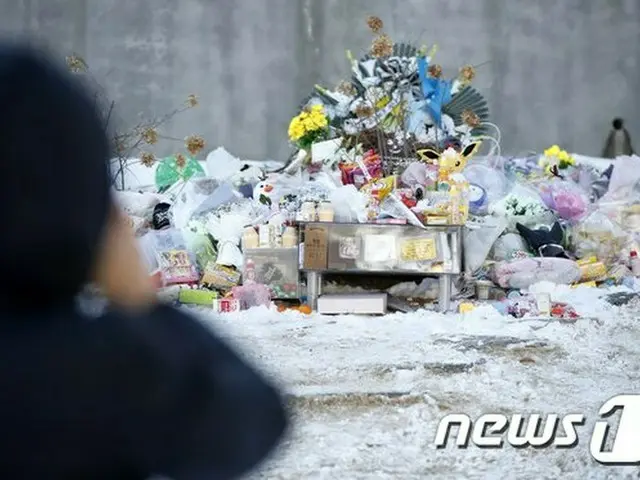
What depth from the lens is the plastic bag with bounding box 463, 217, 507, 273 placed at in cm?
648

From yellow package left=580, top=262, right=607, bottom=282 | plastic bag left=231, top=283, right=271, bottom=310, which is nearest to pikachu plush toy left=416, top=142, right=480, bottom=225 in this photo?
yellow package left=580, top=262, right=607, bottom=282

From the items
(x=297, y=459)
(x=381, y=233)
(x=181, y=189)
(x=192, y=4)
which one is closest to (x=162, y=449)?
(x=297, y=459)

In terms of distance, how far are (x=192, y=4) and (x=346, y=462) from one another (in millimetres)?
8867

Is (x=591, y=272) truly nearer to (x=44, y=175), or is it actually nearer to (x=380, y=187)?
(x=380, y=187)

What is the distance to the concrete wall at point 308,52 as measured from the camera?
454 inches

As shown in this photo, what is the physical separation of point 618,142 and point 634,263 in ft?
16.9

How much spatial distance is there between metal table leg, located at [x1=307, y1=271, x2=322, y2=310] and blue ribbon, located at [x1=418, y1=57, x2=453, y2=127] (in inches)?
84.9

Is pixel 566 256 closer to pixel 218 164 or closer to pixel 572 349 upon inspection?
pixel 572 349

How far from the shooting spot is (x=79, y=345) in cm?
100

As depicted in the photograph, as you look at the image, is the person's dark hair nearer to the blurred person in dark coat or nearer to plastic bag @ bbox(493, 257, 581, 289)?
the blurred person in dark coat

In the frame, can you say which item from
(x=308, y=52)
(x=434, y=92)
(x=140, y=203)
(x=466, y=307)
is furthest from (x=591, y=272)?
(x=308, y=52)

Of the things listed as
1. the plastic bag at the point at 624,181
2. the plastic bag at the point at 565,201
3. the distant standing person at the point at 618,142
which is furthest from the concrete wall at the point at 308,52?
the plastic bag at the point at 565,201

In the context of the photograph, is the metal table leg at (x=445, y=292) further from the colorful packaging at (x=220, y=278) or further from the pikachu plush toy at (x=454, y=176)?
the colorful packaging at (x=220, y=278)

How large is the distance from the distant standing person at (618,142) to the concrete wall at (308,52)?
14 cm
